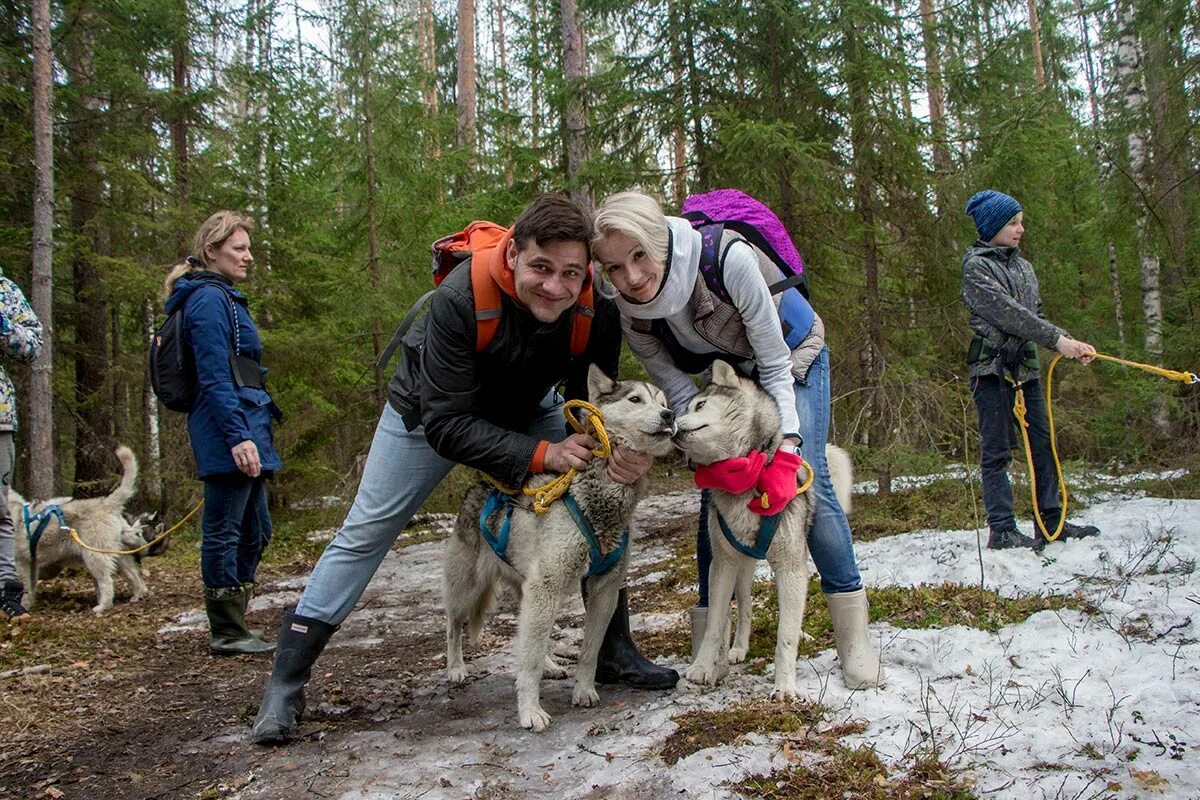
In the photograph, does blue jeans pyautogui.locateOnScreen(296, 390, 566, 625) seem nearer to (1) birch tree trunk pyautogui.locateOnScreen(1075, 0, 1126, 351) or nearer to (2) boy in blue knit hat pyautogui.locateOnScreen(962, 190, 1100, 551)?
(2) boy in blue knit hat pyautogui.locateOnScreen(962, 190, 1100, 551)

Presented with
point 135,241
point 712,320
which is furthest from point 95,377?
point 712,320

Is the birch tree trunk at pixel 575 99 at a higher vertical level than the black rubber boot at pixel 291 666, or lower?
higher

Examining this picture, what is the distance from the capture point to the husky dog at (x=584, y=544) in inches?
139

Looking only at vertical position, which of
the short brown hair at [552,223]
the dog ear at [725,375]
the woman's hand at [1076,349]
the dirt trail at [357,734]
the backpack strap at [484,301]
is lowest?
the dirt trail at [357,734]

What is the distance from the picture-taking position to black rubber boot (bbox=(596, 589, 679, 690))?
3.93 m

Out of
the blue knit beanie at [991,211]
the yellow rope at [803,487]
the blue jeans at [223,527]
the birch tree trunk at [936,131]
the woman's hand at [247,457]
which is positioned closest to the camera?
the yellow rope at [803,487]

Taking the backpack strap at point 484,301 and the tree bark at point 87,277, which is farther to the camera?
the tree bark at point 87,277

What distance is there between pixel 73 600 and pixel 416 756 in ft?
19.5

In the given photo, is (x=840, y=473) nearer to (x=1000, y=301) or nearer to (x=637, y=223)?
(x=637, y=223)

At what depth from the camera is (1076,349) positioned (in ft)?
16.5

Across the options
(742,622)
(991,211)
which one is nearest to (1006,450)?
(991,211)

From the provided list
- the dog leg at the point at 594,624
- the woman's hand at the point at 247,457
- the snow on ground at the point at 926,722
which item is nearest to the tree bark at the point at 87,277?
the woman's hand at the point at 247,457

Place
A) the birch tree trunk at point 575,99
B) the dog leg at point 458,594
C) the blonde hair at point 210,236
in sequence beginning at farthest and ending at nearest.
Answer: the birch tree trunk at point 575,99 < the blonde hair at point 210,236 < the dog leg at point 458,594

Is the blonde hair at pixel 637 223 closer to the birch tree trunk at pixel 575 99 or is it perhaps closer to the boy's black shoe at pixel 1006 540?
the boy's black shoe at pixel 1006 540
